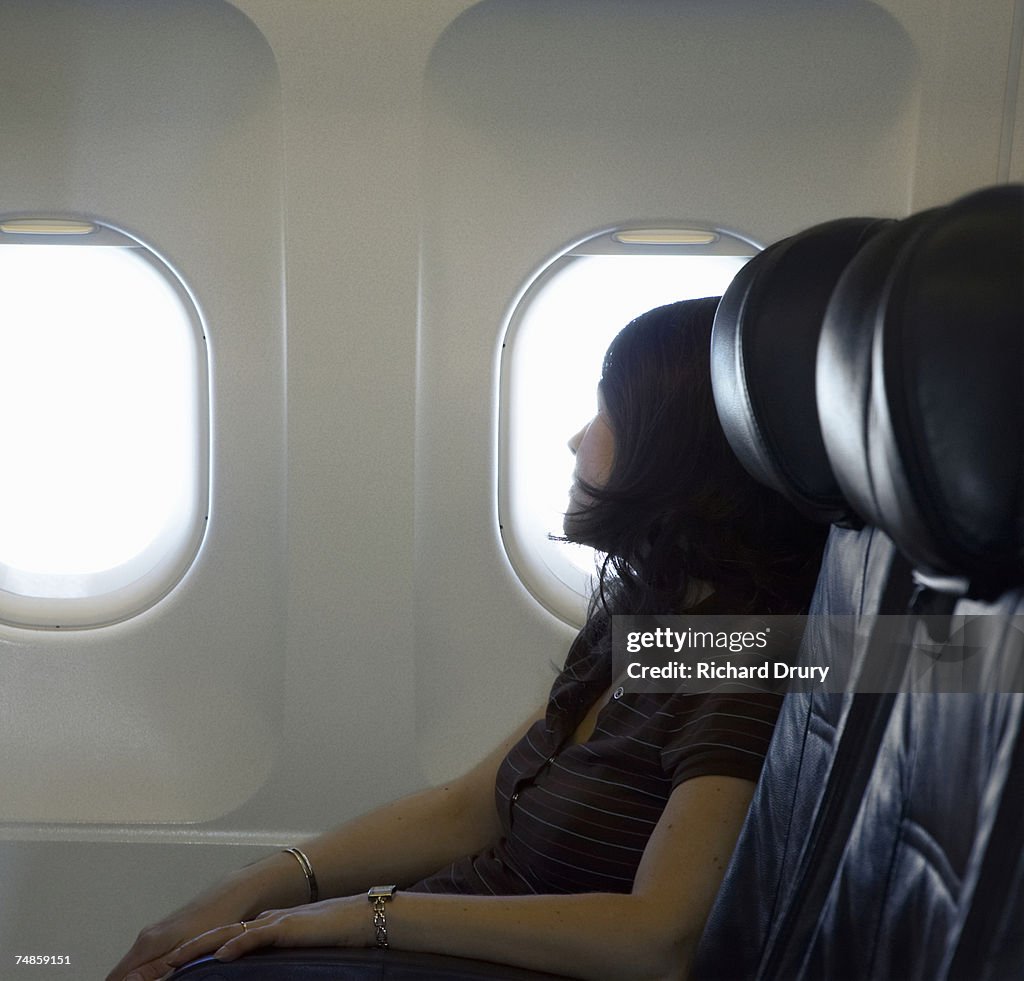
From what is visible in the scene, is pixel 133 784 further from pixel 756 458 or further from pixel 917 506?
pixel 917 506

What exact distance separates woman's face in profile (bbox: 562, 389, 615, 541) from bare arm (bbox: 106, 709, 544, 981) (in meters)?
0.36

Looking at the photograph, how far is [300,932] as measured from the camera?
1.17 metres

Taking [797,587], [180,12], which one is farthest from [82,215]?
[797,587]

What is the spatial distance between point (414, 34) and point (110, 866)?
1987 mm

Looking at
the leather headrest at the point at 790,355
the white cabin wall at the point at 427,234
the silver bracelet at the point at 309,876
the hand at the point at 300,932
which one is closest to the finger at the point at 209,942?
the hand at the point at 300,932

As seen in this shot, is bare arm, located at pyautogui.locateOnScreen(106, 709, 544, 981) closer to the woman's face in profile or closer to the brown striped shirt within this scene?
the brown striped shirt

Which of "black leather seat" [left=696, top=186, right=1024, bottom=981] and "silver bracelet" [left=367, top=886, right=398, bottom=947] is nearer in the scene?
"black leather seat" [left=696, top=186, right=1024, bottom=981]

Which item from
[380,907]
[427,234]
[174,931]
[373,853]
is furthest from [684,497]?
[427,234]

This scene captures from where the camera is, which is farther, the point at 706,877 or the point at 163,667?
the point at 163,667

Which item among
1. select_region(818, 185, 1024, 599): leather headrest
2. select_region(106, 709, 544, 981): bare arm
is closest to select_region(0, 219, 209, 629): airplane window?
select_region(106, 709, 544, 981): bare arm

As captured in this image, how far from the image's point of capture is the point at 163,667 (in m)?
2.54

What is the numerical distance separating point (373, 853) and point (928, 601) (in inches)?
39.7

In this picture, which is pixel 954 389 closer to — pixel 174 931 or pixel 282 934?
pixel 282 934

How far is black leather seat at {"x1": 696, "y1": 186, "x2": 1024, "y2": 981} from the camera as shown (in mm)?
505
